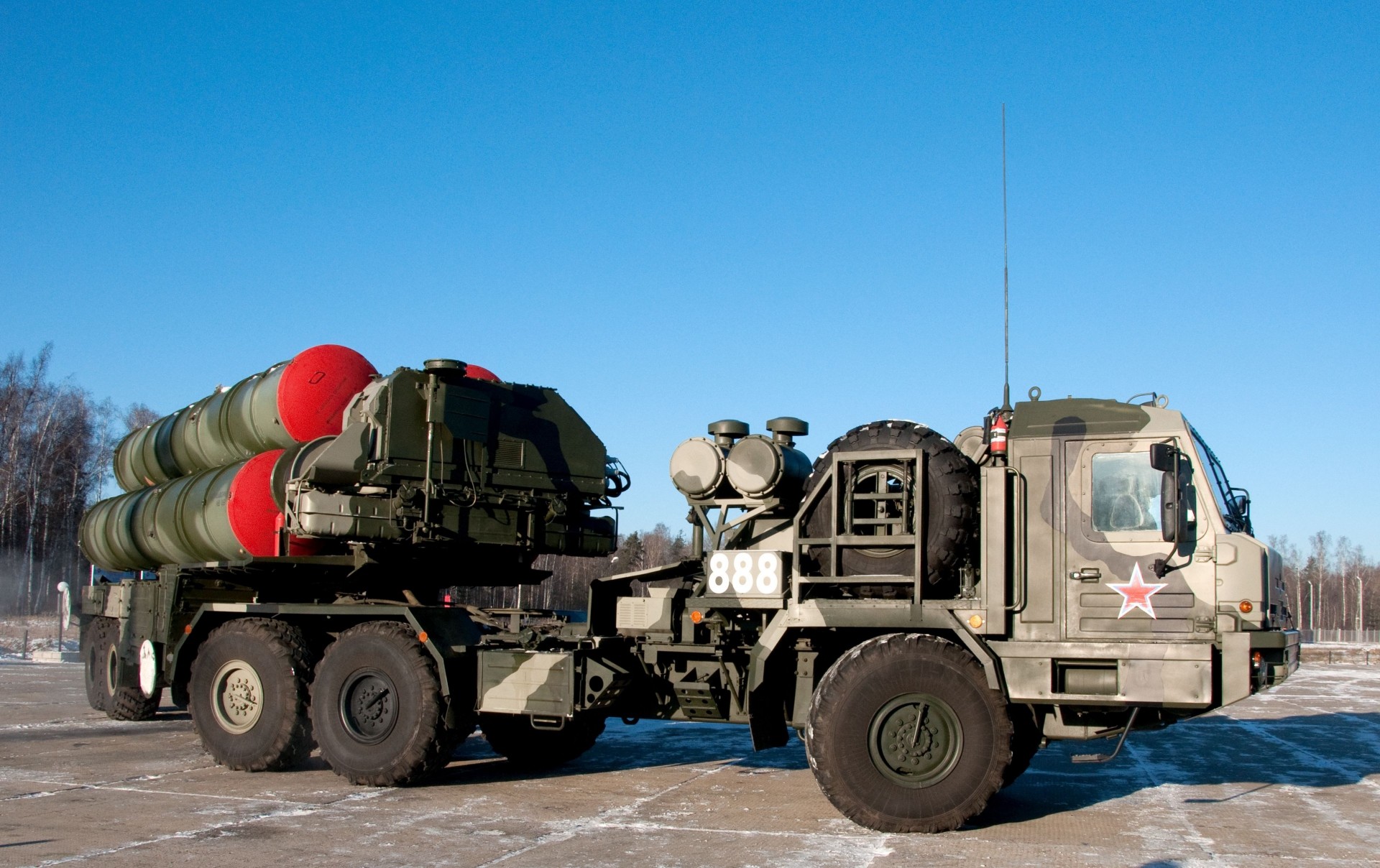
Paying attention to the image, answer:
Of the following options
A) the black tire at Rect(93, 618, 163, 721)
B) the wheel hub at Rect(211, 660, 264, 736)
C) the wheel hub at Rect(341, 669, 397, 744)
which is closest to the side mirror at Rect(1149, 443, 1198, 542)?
the wheel hub at Rect(341, 669, 397, 744)

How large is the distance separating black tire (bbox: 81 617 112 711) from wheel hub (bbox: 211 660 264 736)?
4.82m

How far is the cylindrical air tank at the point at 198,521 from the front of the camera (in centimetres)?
1145

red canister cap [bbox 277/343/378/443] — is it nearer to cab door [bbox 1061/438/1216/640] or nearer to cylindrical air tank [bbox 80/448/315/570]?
cylindrical air tank [bbox 80/448/315/570]

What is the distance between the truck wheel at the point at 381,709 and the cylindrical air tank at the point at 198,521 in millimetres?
1584

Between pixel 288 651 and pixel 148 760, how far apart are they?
214 centimetres

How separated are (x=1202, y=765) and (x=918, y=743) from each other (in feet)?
17.7

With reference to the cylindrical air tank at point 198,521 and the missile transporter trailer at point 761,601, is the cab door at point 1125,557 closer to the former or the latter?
the missile transporter trailer at point 761,601

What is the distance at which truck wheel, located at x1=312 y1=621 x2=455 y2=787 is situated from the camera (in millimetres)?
9750

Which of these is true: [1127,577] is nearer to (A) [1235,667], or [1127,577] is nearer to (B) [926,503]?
(A) [1235,667]

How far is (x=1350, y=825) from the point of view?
862cm

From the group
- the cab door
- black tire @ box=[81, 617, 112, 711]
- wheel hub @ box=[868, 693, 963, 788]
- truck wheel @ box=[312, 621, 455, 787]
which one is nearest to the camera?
the cab door

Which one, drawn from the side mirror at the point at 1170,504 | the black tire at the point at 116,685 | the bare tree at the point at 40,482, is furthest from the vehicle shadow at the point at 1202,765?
the bare tree at the point at 40,482

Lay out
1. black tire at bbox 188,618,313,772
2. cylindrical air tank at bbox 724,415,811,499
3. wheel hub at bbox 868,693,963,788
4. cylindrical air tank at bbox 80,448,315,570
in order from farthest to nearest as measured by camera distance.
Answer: cylindrical air tank at bbox 80,448,315,570, black tire at bbox 188,618,313,772, cylindrical air tank at bbox 724,415,811,499, wheel hub at bbox 868,693,963,788

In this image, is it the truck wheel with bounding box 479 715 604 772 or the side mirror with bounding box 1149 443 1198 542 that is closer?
the side mirror with bounding box 1149 443 1198 542
